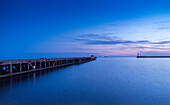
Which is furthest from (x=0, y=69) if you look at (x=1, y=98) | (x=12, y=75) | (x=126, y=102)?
(x=126, y=102)

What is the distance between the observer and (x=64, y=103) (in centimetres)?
933

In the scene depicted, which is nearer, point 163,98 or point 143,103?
point 143,103

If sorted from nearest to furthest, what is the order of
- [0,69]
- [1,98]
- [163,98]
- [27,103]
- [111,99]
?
[27,103]
[1,98]
[111,99]
[163,98]
[0,69]

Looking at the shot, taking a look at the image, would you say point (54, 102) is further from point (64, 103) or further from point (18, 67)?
point (18, 67)

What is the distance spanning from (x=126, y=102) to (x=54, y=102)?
4.94 metres

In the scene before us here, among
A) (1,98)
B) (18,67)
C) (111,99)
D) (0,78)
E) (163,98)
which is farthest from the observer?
(18,67)

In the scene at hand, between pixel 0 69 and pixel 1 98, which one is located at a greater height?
pixel 0 69

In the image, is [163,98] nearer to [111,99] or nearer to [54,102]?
[111,99]

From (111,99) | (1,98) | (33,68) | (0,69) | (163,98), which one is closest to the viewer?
(1,98)

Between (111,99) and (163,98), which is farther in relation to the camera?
(163,98)

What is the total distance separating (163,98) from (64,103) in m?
7.87

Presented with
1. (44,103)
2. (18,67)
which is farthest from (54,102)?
(18,67)

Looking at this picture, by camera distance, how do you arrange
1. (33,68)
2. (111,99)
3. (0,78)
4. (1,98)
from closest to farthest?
(1,98) → (111,99) → (0,78) → (33,68)

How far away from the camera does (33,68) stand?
24.3 metres
